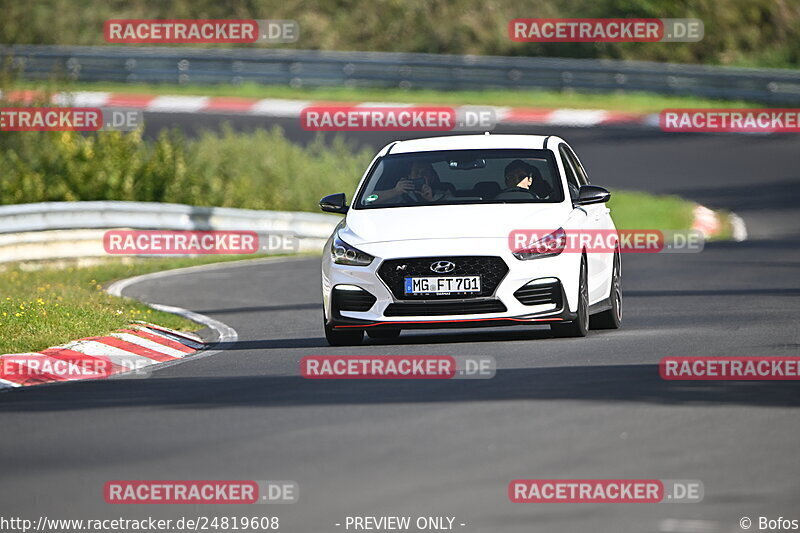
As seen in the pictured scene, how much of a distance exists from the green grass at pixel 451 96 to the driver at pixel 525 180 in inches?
951

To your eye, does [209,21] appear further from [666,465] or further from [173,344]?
[666,465]

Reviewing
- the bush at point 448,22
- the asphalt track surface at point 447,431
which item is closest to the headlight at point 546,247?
the asphalt track surface at point 447,431

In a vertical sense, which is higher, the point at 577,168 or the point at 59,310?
the point at 577,168

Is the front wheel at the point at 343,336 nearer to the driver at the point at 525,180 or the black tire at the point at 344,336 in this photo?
A: the black tire at the point at 344,336

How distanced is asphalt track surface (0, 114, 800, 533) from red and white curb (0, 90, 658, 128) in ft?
69.5

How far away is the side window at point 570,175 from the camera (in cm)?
1411

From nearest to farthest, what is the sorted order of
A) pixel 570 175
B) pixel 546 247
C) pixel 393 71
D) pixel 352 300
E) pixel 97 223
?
pixel 546 247
pixel 352 300
pixel 570 175
pixel 97 223
pixel 393 71

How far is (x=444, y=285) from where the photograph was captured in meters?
12.8

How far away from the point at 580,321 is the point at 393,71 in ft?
92.8

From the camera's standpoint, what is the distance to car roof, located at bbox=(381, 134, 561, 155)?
14.3 metres

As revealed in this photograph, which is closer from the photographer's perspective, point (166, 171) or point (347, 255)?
point (347, 255)

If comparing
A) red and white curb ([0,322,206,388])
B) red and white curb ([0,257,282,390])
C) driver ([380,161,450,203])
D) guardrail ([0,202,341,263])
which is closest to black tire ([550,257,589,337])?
driver ([380,161,450,203])

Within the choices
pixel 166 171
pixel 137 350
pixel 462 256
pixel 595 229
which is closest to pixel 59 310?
pixel 137 350

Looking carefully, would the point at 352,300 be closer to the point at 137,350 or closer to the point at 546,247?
the point at 546,247
